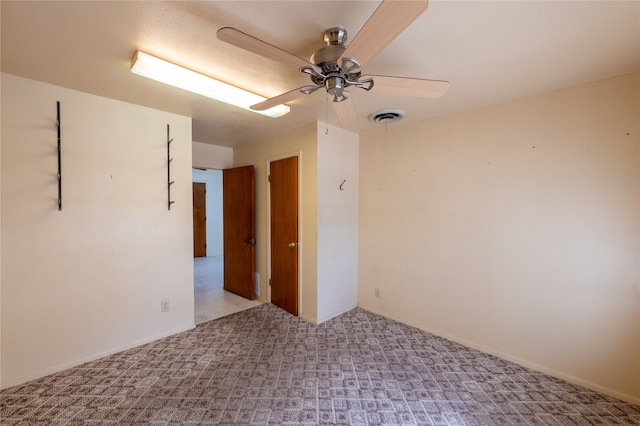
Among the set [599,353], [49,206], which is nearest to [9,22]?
[49,206]

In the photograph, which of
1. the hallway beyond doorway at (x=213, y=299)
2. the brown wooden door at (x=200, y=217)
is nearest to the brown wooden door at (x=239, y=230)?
the hallway beyond doorway at (x=213, y=299)

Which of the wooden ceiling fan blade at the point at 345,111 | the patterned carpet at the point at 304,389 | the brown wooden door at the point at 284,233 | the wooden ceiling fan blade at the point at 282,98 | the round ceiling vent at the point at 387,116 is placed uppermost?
the round ceiling vent at the point at 387,116

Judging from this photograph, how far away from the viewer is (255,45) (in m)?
1.18

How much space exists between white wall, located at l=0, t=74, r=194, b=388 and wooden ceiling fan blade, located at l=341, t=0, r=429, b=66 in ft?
7.59

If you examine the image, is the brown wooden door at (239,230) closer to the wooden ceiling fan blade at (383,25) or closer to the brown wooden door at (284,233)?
the brown wooden door at (284,233)

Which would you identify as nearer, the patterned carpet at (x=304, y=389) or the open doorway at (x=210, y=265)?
the patterned carpet at (x=304, y=389)

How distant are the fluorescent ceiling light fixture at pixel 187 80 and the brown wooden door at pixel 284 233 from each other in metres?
1.05

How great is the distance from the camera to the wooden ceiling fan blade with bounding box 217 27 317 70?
109cm

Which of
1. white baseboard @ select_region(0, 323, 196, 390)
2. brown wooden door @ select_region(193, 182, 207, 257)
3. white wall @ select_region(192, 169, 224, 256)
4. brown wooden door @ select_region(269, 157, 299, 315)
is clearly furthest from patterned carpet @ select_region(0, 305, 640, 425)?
white wall @ select_region(192, 169, 224, 256)

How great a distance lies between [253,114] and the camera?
108 inches

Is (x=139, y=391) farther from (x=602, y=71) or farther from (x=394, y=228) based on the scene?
(x=602, y=71)

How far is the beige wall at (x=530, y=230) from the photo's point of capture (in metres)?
1.95

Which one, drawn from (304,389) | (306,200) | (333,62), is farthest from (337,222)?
(333,62)

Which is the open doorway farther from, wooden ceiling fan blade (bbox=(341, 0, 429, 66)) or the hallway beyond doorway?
wooden ceiling fan blade (bbox=(341, 0, 429, 66))
